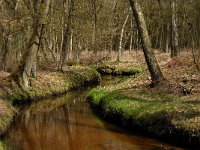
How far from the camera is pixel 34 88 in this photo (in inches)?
1231

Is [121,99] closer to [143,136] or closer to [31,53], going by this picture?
[143,136]

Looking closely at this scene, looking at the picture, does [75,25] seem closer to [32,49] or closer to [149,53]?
[32,49]

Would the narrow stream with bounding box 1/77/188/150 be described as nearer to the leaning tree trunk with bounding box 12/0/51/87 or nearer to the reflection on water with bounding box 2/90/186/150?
the reflection on water with bounding box 2/90/186/150

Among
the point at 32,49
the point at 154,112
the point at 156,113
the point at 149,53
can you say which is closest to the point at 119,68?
the point at 32,49

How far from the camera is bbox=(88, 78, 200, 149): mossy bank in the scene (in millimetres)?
16625

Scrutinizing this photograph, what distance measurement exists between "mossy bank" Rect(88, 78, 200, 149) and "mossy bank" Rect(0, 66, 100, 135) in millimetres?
5691

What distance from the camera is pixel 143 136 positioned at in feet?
60.6

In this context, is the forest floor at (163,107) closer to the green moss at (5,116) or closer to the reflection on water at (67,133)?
the reflection on water at (67,133)

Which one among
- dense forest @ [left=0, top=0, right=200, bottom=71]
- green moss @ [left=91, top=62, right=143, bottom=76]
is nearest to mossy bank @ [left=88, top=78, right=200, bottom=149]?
dense forest @ [left=0, top=0, right=200, bottom=71]

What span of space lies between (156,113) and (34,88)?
48.7 feet

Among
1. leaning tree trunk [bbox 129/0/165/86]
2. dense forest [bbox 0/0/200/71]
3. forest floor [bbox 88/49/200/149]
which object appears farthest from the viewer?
dense forest [bbox 0/0/200/71]

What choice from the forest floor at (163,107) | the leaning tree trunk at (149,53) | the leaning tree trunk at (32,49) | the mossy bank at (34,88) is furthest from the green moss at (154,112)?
the leaning tree trunk at (32,49)

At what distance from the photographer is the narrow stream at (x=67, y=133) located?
17.1m

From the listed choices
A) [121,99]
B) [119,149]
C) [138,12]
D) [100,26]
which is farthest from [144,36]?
[100,26]
